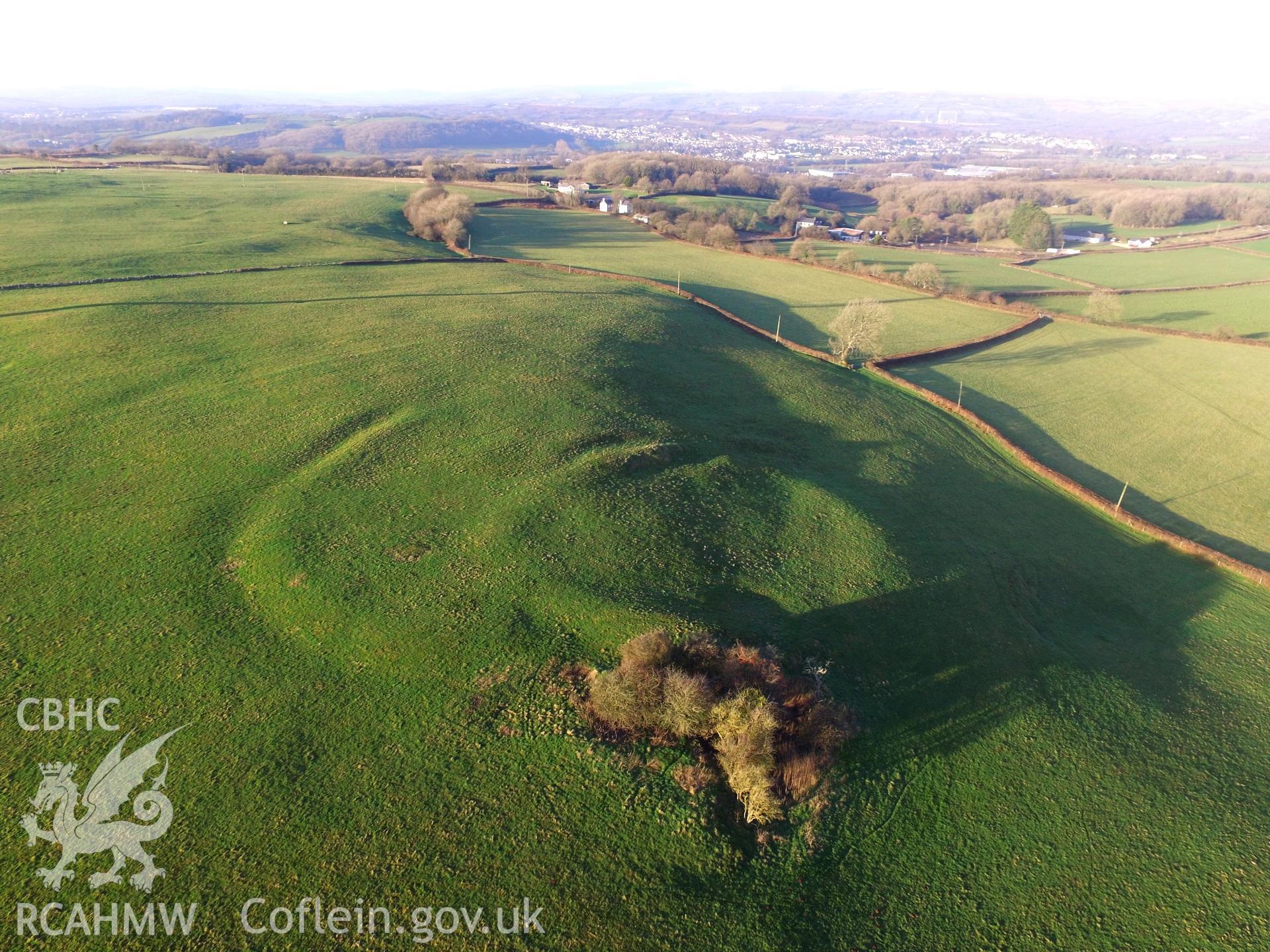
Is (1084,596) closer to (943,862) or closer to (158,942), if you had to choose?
(943,862)

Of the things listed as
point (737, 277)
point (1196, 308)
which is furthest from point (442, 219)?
point (1196, 308)

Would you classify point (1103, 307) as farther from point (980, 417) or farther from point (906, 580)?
point (906, 580)

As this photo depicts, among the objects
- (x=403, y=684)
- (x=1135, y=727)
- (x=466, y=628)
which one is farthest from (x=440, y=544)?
(x=1135, y=727)

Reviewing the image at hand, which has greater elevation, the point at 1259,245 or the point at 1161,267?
the point at 1259,245

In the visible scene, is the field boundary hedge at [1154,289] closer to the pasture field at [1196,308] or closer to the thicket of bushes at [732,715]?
the pasture field at [1196,308]

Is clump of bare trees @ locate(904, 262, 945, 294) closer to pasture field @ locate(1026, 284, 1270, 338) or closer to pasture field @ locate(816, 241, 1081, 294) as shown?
pasture field @ locate(816, 241, 1081, 294)

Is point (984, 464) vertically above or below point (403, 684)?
below

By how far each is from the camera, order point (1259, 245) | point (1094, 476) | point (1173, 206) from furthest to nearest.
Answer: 1. point (1173, 206)
2. point (1259, 245)
3. point (1094, 476)
